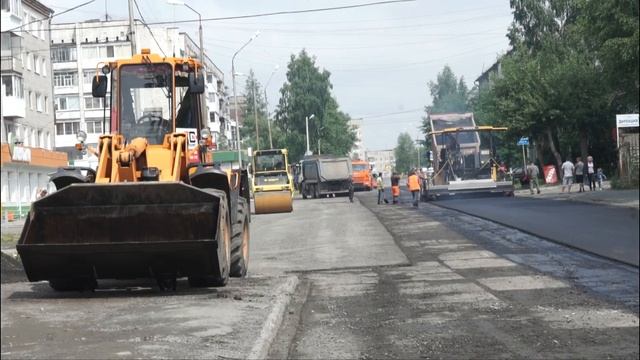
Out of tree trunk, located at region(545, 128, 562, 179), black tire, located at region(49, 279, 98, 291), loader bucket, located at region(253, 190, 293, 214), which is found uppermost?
tree trunk, located at region(545, 128, 562, 179)

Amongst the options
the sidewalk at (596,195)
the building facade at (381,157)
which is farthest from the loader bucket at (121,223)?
the sidewalk at (596,195)

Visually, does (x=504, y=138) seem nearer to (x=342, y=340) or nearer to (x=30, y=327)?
(x=342, y=340)

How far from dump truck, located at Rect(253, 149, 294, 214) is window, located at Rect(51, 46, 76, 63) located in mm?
37190

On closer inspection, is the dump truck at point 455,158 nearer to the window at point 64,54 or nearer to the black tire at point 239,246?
the black tire at point 239,246

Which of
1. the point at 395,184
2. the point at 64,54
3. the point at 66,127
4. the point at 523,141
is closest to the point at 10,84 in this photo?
the point at 523,141

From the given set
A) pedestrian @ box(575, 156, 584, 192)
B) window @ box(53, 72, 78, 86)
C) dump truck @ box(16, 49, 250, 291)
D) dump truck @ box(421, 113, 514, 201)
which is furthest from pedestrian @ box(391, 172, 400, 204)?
window @ box(53, 72, 78, 86)

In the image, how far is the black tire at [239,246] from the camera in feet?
37.8

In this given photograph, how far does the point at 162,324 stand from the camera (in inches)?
306

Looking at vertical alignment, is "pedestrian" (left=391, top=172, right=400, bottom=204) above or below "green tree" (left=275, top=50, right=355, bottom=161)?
below

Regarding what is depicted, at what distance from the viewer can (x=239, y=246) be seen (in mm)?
11664

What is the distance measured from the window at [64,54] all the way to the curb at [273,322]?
6292 centimetres

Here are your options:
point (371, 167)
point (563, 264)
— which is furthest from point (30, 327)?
point (371, 167)

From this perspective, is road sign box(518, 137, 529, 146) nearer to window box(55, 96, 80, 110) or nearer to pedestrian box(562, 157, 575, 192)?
pedestrian box(562, 157, 575, 192)

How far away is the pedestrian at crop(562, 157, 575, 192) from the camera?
4.29m
